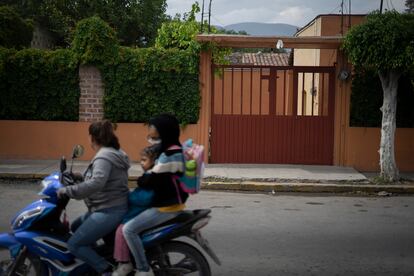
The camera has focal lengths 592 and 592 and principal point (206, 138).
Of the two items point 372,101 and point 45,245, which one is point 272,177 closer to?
point 372,101

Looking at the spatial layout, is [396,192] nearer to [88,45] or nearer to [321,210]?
[321,210]

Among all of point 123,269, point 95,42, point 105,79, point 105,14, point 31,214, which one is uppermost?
point 105,14

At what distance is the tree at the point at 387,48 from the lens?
11.0 metres

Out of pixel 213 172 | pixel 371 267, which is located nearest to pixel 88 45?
pixel 213 172

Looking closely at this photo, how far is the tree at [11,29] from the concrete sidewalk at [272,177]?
316cm

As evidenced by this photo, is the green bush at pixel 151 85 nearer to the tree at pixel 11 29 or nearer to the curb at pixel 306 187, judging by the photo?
the curb at pixel 306 187

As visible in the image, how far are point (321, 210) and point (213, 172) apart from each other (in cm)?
344

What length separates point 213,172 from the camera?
12406 millimetres

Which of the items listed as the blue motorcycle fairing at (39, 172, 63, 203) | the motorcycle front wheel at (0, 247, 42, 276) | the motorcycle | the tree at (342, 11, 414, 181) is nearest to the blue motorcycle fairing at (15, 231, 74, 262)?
the motorcycle

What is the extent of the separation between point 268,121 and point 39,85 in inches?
208

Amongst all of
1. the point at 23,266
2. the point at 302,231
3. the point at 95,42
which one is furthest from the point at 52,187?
the point at 95,42

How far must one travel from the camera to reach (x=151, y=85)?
43.8ft

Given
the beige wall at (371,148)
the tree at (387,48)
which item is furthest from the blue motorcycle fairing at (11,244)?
the beige wall at (371,148)

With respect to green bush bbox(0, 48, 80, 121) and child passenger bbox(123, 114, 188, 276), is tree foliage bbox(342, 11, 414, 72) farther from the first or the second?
child passenger bbox(123, 114, 188, 276)
